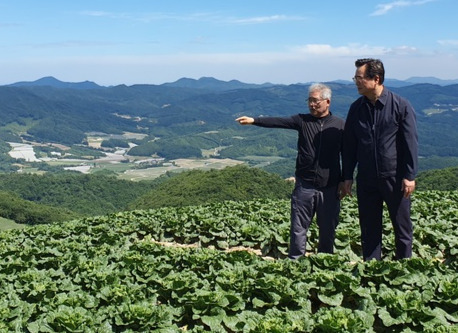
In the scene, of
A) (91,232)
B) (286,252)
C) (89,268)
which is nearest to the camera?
(89,268)

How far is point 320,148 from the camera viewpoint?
21.3 feet

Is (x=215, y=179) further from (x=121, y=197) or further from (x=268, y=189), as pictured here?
(x=121, y=197)

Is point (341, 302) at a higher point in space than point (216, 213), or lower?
higher

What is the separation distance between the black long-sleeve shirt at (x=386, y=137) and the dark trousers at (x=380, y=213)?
148 millimetres

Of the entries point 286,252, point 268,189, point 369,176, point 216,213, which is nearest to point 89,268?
point 286,252

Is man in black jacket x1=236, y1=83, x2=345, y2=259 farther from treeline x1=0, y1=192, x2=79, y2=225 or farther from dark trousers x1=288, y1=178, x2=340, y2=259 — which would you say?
treeline x1=0, y1=192, x2=79, y2=225

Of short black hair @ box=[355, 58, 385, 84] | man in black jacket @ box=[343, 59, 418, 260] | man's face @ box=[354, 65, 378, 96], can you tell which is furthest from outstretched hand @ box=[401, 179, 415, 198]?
short black hair @ box=[355, 58, 385, 84]

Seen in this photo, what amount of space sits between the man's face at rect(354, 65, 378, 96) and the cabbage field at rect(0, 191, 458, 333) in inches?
84.8

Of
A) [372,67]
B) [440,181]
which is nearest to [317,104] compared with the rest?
[372,67]

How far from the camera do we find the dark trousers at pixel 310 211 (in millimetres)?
6625

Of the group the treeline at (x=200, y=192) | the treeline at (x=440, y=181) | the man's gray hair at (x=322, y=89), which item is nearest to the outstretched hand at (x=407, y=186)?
the man's gray hair at (x=322, y=89)

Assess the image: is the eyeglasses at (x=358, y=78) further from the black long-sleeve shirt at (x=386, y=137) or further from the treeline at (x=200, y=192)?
the treeline at (x=200, y=192)

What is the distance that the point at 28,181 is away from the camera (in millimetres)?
116188

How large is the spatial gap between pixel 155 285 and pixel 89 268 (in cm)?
144
